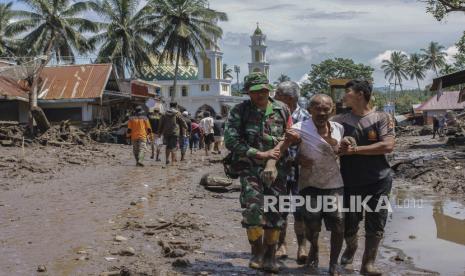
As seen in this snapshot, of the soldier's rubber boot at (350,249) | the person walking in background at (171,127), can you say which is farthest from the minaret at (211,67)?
the soldier's rubber boot at (350,249)

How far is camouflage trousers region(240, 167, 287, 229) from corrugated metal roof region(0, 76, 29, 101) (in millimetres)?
23707

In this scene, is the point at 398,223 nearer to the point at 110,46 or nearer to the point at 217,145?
the point at 217,145

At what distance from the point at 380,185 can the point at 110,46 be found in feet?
134

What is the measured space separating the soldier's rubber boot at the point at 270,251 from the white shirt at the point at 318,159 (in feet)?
1.59

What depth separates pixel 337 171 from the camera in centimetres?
465

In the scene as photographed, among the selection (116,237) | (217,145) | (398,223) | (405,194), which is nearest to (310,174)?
(116,237)

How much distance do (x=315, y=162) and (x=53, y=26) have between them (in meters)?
37.4

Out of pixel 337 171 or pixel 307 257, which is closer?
pixel 337 171

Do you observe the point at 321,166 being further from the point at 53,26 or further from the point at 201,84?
the point at 201,84

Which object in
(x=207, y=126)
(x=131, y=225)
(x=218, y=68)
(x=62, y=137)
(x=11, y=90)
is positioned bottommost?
(x=131, y=225)

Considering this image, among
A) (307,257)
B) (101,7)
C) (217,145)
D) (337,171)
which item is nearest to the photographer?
(337,171)

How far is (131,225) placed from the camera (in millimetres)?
6691

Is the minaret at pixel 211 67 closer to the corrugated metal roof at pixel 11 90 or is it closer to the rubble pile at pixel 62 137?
the corrugated metal roof at pixel 11 90

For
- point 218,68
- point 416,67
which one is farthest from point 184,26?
point 416,67
